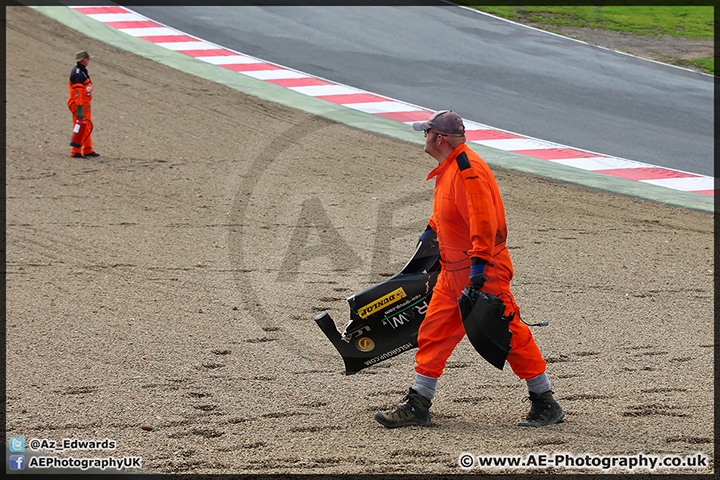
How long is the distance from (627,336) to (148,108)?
30.9 feet

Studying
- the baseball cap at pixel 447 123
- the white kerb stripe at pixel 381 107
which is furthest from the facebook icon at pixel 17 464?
the white kerb stripe at pixel 381 107

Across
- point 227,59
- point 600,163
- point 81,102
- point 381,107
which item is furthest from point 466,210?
point 227,59

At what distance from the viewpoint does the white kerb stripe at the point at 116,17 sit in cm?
1716

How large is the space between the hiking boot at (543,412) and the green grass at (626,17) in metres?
15.9

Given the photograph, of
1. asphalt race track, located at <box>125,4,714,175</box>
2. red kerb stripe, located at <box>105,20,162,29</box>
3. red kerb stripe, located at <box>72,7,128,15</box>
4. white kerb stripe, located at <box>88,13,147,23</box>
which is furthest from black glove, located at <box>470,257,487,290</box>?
red kerb stripe, located at <box>72,7,128,15</box>

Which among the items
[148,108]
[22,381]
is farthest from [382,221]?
[148,108]

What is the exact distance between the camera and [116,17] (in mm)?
17438

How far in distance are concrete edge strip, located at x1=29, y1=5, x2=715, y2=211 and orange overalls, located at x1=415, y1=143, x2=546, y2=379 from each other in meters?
6.12

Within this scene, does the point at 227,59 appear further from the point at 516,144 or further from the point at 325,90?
the point at 516,144

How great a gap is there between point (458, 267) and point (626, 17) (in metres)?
18.0

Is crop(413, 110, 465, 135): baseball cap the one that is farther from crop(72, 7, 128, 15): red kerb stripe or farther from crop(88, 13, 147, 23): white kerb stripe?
crop(72, 7, 128, 15): red kerb stripe

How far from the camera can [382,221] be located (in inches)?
331

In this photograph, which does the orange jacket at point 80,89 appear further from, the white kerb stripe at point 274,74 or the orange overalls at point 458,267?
the orange overalls at point 458,267

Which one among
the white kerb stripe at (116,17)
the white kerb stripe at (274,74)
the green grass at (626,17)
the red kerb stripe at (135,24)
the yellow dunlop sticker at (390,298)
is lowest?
the yellow dunlop sticker at (390,298)
